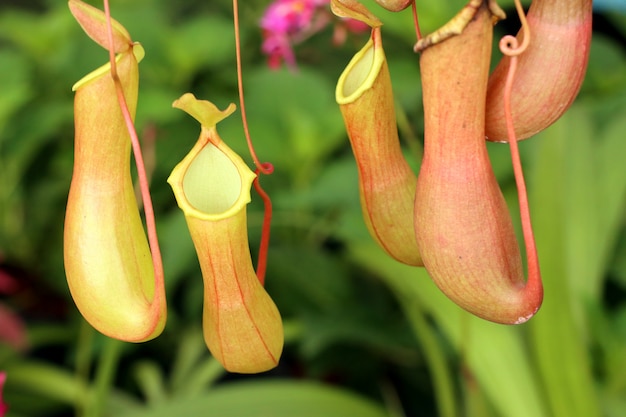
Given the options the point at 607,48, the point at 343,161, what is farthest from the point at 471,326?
the point at 607,48

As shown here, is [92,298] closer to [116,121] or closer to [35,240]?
[116,121]

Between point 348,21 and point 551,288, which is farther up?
point 348,21

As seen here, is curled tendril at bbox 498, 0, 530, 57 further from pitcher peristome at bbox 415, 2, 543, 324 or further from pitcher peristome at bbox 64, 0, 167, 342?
pitcher peristome at bbox 64, 0, 167, 342

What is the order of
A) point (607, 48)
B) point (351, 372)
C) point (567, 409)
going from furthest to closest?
point (607, 48), point (351, 372), point (567, 409)

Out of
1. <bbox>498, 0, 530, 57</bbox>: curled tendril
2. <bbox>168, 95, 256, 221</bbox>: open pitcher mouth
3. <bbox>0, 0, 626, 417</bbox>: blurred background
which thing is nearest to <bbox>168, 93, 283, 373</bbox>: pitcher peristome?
<bbox>168, 95, 256, 221</bbox>: open pitcher mouth

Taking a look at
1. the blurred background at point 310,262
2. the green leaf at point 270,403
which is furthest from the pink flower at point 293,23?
the green leaf at point 270,403

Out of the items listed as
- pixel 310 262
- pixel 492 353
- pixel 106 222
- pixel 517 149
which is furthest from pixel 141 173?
pixel 310 262

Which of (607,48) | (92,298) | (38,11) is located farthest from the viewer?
(38,11)
